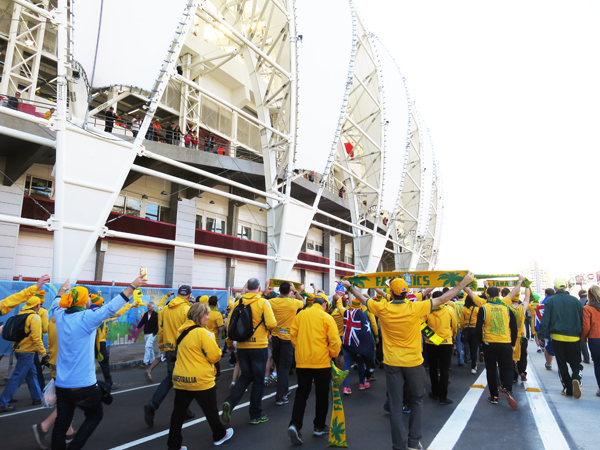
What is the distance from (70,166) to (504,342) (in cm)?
1142

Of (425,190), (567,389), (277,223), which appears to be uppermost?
(425,190)

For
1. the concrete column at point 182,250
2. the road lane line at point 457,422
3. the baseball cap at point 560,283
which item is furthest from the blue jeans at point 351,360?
the concrete column at point 182,250

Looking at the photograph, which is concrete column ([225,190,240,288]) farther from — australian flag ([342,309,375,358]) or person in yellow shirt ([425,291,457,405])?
person in yellow shirt ([425,291,457,405])

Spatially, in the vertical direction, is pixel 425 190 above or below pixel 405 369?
above

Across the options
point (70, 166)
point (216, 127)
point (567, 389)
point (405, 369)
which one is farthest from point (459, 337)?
point (216, 127)

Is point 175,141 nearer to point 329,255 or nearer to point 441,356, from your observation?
point 441,356

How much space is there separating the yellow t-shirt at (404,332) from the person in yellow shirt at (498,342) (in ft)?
8.28

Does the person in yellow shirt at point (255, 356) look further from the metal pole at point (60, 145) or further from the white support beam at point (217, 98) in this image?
the white support beam at point (217, 98)

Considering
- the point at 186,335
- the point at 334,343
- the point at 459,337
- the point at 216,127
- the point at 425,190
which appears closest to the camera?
the point at 186,335

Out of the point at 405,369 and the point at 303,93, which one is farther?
the point at 303,93

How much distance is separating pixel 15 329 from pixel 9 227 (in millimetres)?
10351

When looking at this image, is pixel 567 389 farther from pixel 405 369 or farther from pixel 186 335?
pixel 186 335

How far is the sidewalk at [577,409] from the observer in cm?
433

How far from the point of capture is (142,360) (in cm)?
1056
